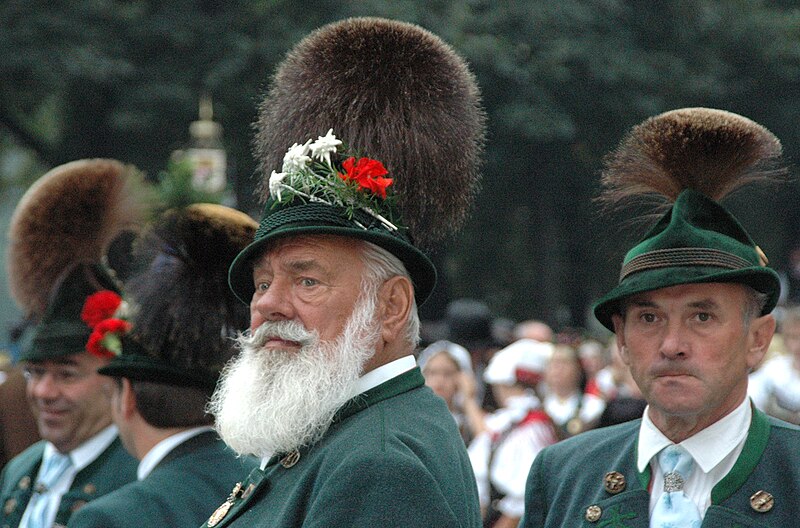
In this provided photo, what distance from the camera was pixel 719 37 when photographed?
74.1 ft

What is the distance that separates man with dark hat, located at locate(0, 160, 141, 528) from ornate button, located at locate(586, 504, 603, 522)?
247cm

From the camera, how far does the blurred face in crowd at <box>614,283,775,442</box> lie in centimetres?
356

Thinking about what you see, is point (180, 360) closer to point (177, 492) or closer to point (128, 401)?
point (128, 401)

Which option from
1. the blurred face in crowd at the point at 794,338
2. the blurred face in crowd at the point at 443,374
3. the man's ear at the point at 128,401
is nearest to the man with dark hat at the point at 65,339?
the man's ear at the point at 128,401

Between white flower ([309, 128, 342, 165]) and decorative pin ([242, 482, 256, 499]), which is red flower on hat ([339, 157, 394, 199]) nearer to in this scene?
white flower ([309, 128, 342, 165])

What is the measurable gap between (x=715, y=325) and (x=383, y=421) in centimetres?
96

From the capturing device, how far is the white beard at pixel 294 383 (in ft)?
11.1

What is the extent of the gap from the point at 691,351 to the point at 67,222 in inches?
132

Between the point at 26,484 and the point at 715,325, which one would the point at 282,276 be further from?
the point at 26,484

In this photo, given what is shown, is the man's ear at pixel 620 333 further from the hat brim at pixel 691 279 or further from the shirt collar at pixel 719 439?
the shirt collar at pixel 719 439

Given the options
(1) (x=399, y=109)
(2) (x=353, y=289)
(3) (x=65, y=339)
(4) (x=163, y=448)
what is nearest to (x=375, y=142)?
(1) (x=399, y=109)

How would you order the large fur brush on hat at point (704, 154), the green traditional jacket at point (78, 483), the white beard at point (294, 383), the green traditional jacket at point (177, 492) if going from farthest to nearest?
the green traditional jacket at point (78, 483) < the green traditional jacket at point (177, 492) < the large fur brush on hat at point (704, 154) < the white beard at point (294, 383)

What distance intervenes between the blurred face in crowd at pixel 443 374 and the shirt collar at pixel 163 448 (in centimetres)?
369

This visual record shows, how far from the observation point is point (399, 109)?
3.73 metres
